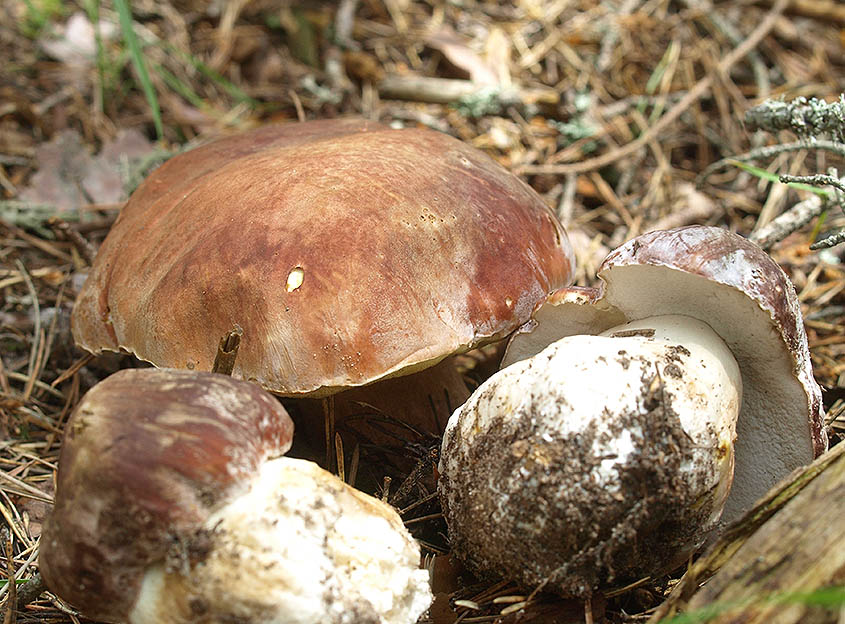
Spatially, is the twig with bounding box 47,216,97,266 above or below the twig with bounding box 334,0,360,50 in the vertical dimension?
below

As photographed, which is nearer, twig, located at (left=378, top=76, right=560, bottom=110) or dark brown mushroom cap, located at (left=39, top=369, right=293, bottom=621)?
dark brown mushroom cap, located at (left=39, top=369, right=293, bottom=621)

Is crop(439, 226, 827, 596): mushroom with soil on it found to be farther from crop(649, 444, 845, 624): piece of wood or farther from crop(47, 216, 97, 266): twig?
crop(47, 216, 97, 266): twig

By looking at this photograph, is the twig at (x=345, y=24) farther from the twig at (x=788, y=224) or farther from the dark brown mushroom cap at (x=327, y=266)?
the twig at (x=788, y=224)

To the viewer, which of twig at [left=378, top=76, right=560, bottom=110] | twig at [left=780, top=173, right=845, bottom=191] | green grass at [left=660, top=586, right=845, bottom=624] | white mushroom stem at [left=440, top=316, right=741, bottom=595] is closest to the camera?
green grass at [left=660, top=586, right=845, bottom=624]

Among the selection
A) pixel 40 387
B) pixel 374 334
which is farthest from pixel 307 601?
pixel 40 387

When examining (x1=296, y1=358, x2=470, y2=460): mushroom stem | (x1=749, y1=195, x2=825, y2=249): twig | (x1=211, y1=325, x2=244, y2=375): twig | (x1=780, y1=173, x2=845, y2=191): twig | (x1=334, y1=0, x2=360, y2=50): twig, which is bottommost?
(x1=296, y1=358, x2=470, y2=460): mushroom stem

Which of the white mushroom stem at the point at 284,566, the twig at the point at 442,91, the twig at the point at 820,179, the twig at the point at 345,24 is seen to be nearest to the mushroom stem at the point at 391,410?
the white mushroom stem at the point at 284,566

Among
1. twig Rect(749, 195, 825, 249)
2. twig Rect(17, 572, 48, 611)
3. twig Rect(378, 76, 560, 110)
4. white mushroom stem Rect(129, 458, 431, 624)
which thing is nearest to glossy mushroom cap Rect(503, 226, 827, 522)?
white mushroom stem Rect(129, 458, 431, 624)
